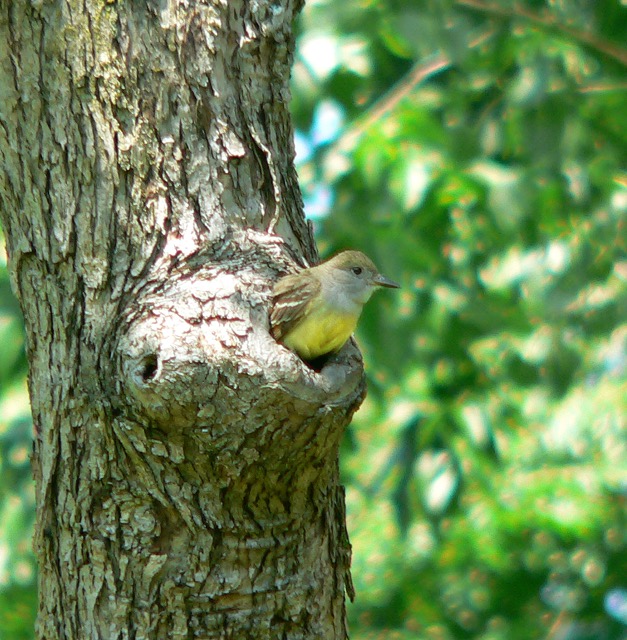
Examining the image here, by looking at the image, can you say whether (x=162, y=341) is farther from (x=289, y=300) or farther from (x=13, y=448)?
(x=13, y=448)

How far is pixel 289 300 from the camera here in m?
3.00

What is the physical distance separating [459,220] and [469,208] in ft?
1.96

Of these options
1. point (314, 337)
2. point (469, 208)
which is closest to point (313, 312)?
point (314, 337)

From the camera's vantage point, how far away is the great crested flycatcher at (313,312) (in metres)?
3.00

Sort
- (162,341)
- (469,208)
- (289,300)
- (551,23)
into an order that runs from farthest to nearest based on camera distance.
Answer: (551,23), (469,208), (289,300), (162,341)

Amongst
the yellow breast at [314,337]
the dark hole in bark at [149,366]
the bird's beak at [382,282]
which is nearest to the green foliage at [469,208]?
the bird's beak at [382,282]

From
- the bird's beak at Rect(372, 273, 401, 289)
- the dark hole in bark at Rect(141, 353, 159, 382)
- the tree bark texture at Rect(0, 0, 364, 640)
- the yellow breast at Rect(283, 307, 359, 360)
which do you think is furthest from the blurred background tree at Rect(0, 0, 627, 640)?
the dark hole in bark at Rect(141, 353, 159, 382)

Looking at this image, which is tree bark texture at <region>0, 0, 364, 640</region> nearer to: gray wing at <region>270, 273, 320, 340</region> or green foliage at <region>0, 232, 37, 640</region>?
gray wing at <region>270, 273, 320, 340</region>

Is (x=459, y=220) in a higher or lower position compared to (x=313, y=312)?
higher

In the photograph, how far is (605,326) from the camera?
606cm

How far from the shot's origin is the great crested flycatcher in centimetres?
300

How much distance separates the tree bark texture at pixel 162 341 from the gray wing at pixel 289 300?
55mm

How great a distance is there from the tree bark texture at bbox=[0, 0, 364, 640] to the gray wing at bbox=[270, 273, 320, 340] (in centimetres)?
5

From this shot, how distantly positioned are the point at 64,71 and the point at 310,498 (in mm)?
1450
